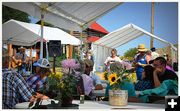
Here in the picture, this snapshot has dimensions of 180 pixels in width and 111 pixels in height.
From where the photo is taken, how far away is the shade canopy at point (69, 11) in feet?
18.1

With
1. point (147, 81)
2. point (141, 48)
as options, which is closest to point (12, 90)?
point (147, 81)

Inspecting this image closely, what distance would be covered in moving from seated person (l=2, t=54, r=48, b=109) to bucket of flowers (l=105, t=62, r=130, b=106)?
51 centimetres

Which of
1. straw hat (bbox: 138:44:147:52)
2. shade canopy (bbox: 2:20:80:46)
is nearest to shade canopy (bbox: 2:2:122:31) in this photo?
straw hat (bbox: 138:44:147:52)

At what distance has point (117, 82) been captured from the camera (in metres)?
2.60

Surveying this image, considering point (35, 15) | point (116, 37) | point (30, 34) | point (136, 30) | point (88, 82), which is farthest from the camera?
point (116, 37)

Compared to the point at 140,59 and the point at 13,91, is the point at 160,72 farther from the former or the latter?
the point at 140,59

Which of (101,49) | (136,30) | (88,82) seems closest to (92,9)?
(88,82)

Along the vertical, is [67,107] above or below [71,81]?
below

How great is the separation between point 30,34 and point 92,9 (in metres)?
2.65

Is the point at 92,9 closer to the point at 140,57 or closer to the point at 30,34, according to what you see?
the point at 140,57

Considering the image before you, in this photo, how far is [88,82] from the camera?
3.89 meters

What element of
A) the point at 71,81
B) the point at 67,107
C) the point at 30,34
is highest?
the point at 30,34

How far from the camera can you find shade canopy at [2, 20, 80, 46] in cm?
810

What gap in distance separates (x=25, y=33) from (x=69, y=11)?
2.74m
